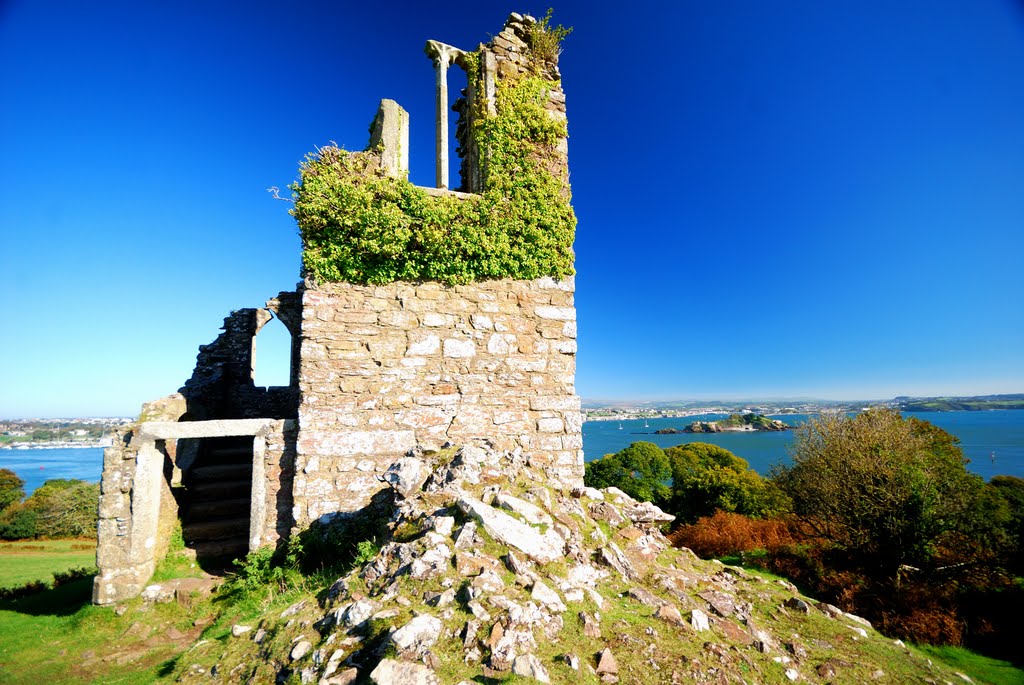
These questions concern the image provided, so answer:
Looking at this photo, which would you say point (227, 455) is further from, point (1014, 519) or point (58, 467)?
point (58, 467)

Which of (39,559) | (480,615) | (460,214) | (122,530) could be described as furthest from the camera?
(39,559)

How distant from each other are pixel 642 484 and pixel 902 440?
11.5m

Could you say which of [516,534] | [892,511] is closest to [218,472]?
[516,534]

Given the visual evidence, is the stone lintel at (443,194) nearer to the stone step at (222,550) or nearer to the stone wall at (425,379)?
the stone wall at (425,379)

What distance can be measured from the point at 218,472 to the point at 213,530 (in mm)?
1880

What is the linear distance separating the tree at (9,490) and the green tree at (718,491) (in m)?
40.7

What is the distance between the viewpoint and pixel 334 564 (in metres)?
5.61

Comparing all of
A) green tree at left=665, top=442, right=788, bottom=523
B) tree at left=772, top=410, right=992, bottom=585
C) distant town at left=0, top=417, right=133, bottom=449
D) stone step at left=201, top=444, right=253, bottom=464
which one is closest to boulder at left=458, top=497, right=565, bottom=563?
stone step at left=201, top=444, right=253, bottom=464

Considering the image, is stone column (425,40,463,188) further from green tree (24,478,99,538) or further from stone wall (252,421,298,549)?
green tree (24,478,99,538)

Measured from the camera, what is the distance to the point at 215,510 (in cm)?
743

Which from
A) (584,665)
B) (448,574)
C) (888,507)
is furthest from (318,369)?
(888,507)

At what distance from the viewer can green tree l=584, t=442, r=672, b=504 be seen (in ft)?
76.4

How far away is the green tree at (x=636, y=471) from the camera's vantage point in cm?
2328

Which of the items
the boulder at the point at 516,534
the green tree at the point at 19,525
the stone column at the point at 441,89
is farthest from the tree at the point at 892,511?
the green tree at the point at 19,525
